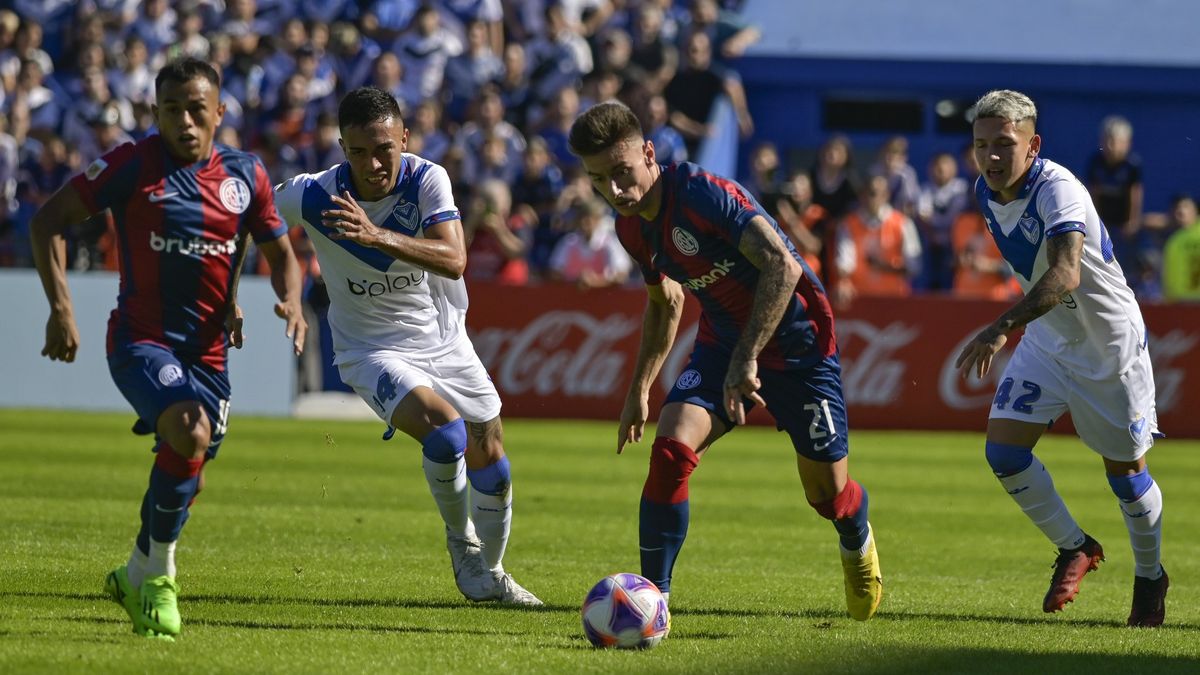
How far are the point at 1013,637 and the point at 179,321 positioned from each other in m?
3.74

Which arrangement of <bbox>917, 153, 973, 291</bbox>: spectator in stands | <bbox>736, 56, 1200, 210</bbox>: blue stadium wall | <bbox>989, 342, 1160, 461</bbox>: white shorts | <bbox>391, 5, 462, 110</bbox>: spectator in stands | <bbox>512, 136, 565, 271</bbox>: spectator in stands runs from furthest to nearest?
1. <bbox>736, 56, 1200, 210</bbox>: blue stadium wall
2. <bbox>391, 5, 462, 110</bbox>: spectator in stands
3. <bbox>917, 153, 973, 291</bbox>: spectator in stands
4. <bbox>512, 136, 565, 271</bbox>: spectator in stands
5. <bbox>989, 342, 1160, 461</bbox>: white shorts

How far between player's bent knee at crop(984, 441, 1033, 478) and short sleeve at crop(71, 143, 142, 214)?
4.03m

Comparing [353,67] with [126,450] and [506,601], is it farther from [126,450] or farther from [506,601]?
[506,601]

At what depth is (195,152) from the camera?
6836mm

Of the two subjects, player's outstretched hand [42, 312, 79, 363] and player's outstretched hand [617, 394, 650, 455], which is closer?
player's outstretched hand [42, 312, 79, 363]

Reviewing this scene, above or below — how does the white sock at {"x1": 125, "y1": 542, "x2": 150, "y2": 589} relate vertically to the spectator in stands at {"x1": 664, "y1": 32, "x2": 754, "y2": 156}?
above

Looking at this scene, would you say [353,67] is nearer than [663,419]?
No

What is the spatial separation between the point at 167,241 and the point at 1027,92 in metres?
17.7

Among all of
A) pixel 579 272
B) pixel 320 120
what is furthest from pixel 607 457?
pixel 320 120

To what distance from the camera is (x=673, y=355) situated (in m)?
17.4

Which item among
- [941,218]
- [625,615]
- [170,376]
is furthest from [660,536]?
[941,218]

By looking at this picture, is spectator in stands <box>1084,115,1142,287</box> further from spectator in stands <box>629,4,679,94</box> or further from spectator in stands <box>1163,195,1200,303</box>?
spectator in stands <box>629,4,679,94</box>

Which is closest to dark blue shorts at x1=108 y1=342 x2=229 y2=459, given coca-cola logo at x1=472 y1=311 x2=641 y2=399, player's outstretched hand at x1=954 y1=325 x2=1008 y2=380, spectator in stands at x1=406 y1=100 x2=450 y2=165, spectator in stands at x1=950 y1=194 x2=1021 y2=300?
A: player's outstretched hand at x1=954 y1=325 x2=1008 y2=380

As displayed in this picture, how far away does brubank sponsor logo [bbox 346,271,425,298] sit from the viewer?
7.60 meters
